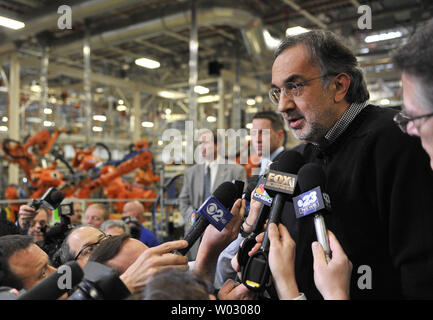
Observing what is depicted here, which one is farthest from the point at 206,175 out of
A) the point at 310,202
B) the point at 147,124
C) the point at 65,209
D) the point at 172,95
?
the point at 147,124

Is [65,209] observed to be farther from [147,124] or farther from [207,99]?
[147,124]

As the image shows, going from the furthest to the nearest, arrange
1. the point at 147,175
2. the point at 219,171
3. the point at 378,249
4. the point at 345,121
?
the point at 147,175, the point at 219,171, the point at 345,121, the point at 378,249

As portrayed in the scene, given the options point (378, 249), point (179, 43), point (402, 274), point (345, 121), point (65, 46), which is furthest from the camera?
point (179, 43)

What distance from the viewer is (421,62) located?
910 millimetres

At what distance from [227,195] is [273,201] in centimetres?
34

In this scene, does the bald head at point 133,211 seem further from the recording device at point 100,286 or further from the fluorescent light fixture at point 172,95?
the fluorescent light fixture at point 172,95

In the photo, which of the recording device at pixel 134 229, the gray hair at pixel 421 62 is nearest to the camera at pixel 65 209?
the recording device at pixel 134 229

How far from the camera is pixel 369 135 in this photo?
1230 mm

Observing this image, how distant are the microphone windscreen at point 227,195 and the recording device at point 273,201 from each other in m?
0.25

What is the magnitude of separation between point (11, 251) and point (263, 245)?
94cm

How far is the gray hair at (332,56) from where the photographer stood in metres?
1.36

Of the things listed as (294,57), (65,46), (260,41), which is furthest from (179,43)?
(294,57)
